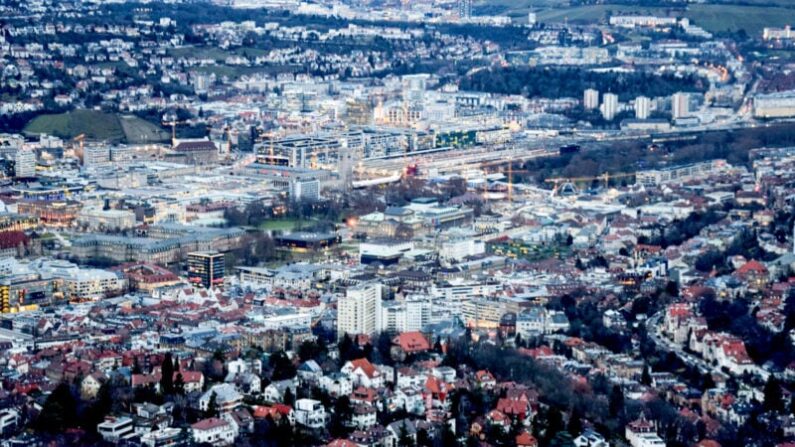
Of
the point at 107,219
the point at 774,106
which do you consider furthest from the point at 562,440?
the point at 774,106

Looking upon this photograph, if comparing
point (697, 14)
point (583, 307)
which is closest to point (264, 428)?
point (583, 307)

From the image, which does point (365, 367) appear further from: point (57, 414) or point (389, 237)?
point (389, 237)

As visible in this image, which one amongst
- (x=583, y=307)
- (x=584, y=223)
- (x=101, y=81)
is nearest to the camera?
(x=583, y=307)

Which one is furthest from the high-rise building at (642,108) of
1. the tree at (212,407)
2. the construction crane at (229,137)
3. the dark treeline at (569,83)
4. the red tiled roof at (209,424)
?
the red tiled roof at (209,424)

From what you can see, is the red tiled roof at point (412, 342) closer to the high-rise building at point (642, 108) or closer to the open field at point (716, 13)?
the high-rise building at point (642, 108)

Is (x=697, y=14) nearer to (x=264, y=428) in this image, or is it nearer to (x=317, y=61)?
(x=317, y=61)
